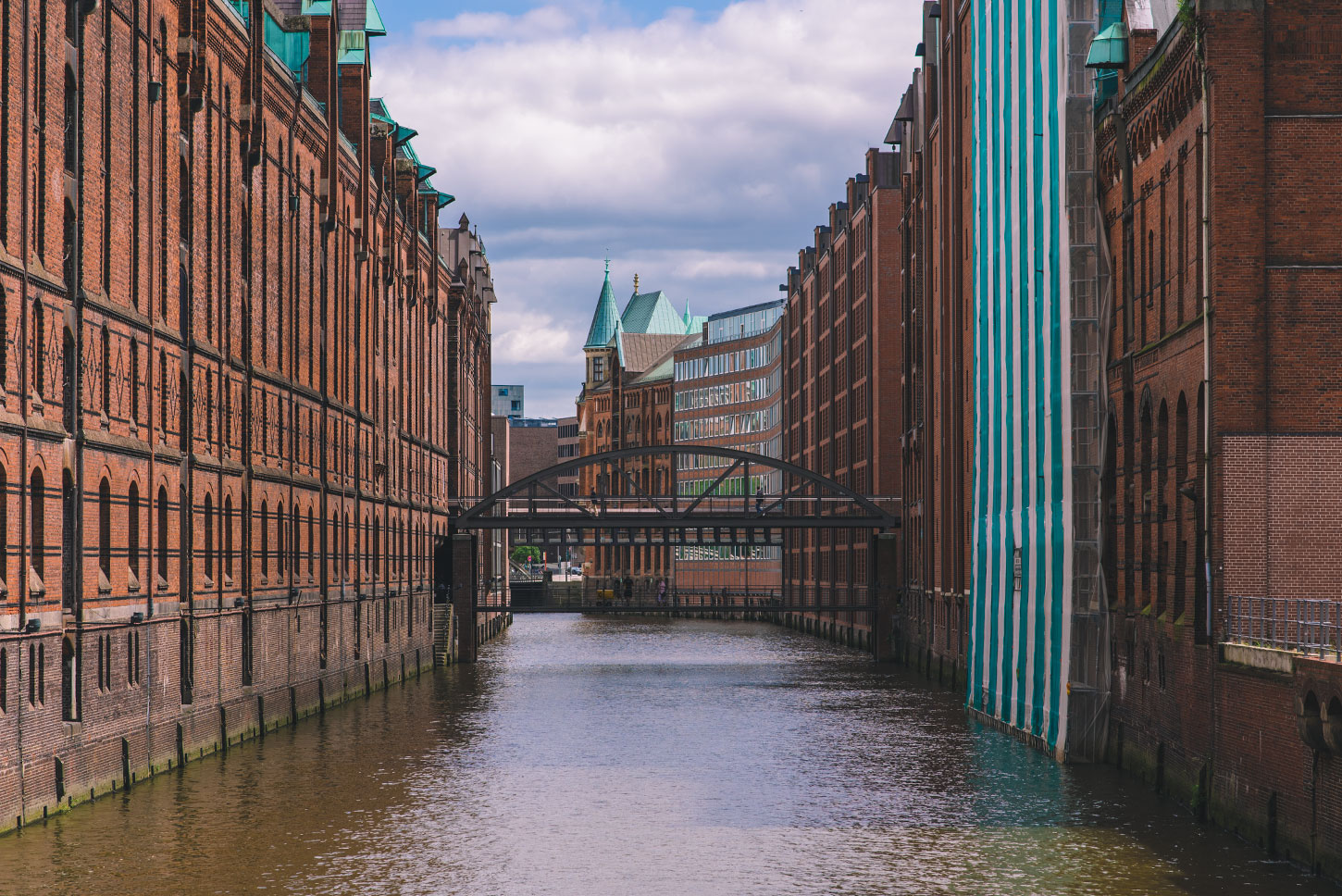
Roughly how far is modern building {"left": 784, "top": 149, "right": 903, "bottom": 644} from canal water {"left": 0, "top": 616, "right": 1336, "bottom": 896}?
37952mm

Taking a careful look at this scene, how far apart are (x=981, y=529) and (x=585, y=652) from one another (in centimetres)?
4316

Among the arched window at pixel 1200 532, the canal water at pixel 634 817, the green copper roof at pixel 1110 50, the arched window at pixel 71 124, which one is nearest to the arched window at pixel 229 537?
the canal water at pixel 634 817

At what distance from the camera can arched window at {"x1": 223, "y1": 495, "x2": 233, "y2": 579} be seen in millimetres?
43375

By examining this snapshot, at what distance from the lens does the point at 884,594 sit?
267 feet

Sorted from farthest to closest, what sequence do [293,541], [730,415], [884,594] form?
[730,415], [884,594], [293,541]

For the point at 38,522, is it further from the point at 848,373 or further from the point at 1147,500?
the point at 848,373

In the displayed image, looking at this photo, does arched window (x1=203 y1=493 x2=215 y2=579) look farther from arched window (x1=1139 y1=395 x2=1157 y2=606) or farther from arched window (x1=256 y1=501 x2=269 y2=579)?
arched window (x1=1139 y1=395 x2=1157 y2=606)

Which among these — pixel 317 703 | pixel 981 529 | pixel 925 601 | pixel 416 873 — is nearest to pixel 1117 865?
pixel 416 873

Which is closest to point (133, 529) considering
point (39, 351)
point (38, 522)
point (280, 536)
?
point (38, 522)

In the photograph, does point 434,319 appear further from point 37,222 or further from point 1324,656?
point 1324,656

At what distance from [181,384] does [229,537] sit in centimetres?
533

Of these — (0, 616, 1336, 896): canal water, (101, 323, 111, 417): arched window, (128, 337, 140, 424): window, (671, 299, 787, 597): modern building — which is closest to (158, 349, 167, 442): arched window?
(128, 337, 140, 424): window

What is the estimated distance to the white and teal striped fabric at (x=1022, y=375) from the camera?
4184 centimetres

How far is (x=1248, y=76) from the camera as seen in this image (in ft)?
100
